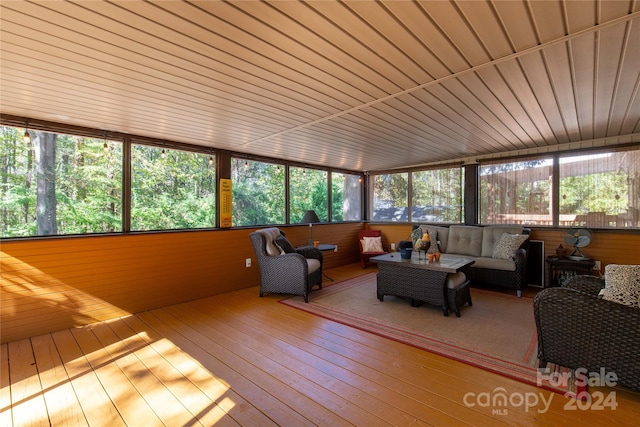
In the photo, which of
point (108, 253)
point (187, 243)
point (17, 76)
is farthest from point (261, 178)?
point (17, 76)

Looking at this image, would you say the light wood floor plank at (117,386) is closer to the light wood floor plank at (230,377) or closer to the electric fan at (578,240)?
the light wood floor plank at (230,377)

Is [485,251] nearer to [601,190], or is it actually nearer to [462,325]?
[601,190]

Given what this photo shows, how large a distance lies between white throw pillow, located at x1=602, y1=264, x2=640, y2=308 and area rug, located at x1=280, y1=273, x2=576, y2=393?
696 mm

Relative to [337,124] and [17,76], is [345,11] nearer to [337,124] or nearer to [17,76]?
[337,124]

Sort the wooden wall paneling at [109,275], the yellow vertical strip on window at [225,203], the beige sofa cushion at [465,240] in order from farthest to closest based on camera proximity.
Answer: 1. the beige sofa cushion at [465,240]
2. the yellow vertical strip on window at [225,203]
3. the wooden wall paneling at [109,275]

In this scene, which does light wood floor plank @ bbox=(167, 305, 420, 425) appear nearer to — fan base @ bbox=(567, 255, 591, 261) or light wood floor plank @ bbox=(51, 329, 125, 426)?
light wood floor plank @ bbox=(51, 329, 125, 426)

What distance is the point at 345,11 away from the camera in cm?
150

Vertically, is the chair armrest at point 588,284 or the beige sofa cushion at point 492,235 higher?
the beige sofa cushion at point 492,235

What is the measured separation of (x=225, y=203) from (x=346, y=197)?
10.6 ft

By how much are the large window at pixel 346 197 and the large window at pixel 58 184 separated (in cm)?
415

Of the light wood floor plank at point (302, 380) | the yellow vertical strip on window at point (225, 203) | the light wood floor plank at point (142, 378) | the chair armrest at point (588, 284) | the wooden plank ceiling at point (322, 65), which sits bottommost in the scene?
the light wood floor plank at point (142, 378)

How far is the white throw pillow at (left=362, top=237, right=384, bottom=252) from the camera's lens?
244 inches

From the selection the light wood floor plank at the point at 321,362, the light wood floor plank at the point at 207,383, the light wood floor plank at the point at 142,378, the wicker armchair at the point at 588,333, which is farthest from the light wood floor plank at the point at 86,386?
the wicker armchair at the point at 588,333

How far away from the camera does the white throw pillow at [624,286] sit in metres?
1.88
